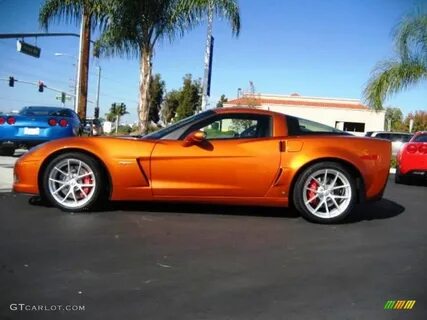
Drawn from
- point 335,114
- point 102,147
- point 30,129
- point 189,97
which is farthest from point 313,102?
point 102,147

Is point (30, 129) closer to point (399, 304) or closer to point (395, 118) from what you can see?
point (399, 304)

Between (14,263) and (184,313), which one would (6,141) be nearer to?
(14,263)

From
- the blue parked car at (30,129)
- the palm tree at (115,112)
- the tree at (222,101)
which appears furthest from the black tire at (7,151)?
the palm tree at (115,112)

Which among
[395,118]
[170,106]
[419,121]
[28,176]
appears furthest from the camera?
[395,118]

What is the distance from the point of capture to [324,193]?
543 centimetres

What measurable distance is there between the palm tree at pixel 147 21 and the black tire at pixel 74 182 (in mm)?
9810

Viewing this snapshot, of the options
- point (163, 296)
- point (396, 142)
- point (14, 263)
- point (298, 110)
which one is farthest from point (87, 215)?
point (298, 110)

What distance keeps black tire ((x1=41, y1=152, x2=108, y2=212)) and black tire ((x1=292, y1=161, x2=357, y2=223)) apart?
81.4 inches

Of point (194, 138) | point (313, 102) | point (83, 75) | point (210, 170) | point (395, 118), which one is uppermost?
point (395, 118)

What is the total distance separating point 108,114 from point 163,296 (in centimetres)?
8352

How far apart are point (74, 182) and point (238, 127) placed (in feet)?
6.06

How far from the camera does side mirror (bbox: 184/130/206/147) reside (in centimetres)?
523

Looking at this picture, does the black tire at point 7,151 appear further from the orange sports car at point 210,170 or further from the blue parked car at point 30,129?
the orange sports car at point 210,170

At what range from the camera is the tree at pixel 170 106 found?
49.2 meters
